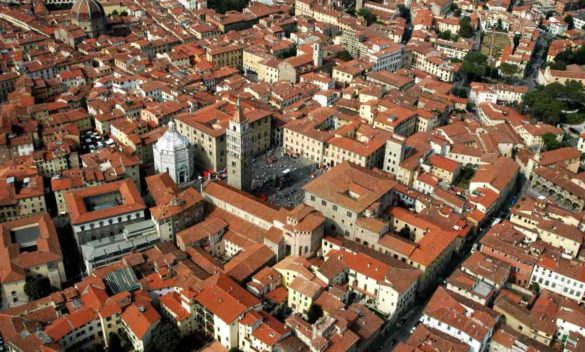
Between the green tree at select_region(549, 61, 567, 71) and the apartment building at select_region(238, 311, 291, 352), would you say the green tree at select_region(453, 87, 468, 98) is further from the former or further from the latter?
the apartment building at select_region(238, 311, 291, 352)

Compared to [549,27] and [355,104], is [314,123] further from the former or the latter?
[549,27]

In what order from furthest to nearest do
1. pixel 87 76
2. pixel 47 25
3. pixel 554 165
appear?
pixel 47 25 → pixel 87 76 → pixel 554 165

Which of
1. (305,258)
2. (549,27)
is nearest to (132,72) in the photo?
(305,258)

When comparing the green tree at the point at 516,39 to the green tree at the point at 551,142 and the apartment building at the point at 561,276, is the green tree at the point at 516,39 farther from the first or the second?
the apartment building at the point at 561,276

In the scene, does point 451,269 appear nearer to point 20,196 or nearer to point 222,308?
point 222,308

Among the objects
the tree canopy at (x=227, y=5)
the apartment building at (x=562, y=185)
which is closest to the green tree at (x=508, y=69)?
the apartment building at (x=562, y=185)

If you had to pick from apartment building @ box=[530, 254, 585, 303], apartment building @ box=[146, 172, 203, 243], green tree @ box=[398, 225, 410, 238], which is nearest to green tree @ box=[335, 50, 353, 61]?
green tree @ box=[398, 225, 410, 238]

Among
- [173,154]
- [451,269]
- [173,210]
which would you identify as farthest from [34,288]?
[451,269]
